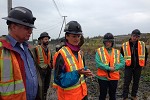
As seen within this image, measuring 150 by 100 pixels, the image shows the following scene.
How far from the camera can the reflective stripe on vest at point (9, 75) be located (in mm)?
2547

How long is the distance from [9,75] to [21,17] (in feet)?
2.08

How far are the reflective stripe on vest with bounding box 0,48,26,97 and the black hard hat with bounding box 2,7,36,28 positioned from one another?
349mm

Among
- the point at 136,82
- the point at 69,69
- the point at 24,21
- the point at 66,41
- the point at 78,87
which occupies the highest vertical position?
the point at 24,21

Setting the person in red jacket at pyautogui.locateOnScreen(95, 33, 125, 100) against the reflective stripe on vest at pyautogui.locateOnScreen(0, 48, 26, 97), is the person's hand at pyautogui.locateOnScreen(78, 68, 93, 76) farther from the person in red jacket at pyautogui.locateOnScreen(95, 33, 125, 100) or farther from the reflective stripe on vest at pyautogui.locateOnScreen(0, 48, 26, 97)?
the person in red jacket at pyautogui.locateOnScreen(95, 33, 125, 100)

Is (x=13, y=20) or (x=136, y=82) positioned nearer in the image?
(x=13, y=20)

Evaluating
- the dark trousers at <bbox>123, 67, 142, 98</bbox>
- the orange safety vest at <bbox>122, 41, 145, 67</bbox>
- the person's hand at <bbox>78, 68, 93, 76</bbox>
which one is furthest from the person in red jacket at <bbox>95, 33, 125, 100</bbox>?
the person's hand at <bbox>78, 68, 93, 76</bbox>

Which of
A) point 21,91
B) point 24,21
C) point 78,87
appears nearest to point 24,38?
point 24,21

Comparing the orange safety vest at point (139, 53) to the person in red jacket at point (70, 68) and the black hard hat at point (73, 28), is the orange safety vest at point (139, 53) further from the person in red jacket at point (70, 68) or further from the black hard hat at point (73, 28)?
the black hard hat at point (73, 28)

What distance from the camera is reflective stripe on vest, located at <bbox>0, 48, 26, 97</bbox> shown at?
2547mm

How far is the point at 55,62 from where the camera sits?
3729 millimetres

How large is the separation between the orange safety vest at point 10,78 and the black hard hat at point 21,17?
13.4 inches

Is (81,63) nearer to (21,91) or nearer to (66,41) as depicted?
(66,41)

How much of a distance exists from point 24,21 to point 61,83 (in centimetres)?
117

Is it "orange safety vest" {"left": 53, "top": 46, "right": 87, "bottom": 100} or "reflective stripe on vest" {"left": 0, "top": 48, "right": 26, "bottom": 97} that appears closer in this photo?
"reflective stripe on vest" {"left": 0, "top": 48, "right": 26, "bottom": 97}
